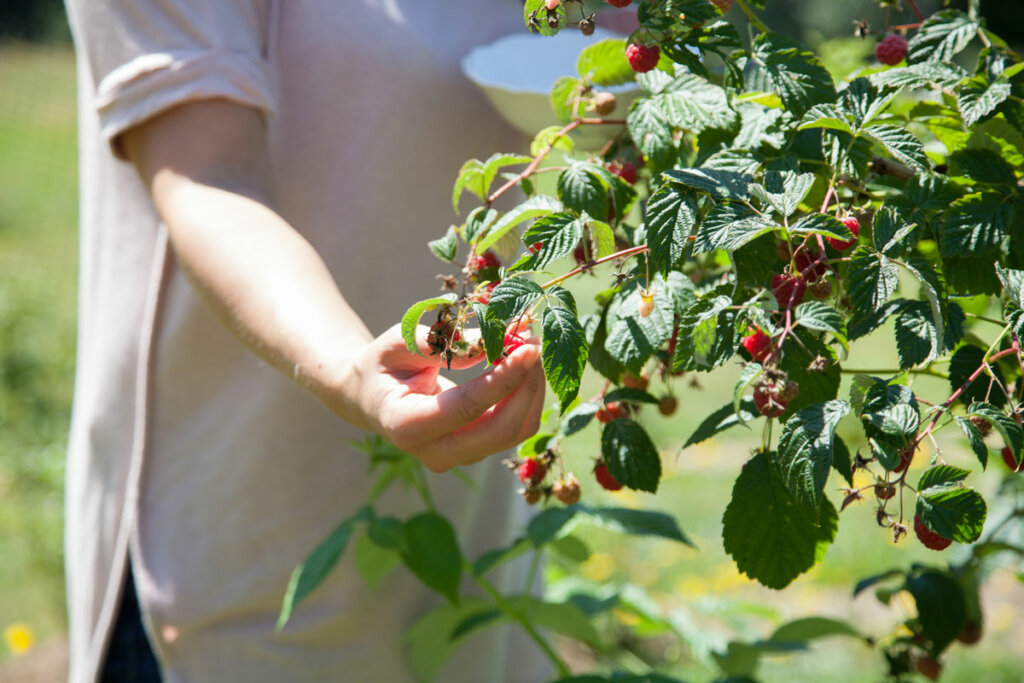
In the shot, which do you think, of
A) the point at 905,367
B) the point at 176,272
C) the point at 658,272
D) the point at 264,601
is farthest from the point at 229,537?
the point at 905,367

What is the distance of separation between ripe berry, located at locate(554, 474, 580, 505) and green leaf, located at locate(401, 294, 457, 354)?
0.66ft

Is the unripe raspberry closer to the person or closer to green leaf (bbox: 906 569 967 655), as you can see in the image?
the person

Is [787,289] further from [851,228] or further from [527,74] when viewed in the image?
[527,74]

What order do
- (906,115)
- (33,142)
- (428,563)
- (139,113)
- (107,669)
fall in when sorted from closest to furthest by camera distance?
1. (906,115)
2. (139,113)
3. (428,563)
4. (107,669)
5. (33,142)

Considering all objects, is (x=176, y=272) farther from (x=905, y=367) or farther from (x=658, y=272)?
(x=905, y=367)

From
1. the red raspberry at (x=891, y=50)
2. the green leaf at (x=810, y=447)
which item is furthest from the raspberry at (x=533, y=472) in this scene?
the red raspberry at (x=891, y=50)

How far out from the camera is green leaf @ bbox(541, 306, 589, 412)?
578 millimetres

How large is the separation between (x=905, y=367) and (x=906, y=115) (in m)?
0.30

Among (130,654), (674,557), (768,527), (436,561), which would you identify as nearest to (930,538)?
(768,527)

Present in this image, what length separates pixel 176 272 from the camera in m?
1.09

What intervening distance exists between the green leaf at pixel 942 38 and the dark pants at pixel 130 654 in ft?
3.52

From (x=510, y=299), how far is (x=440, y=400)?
116 mm

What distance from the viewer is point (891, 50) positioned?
30.0 inches

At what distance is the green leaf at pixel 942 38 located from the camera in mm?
715
